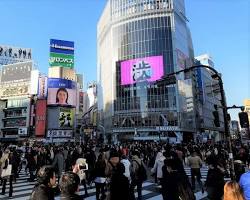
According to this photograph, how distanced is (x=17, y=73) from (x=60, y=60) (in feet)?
40.9

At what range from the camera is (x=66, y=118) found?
76562 mm

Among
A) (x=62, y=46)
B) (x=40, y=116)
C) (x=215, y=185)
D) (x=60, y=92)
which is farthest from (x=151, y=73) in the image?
(x=215, y=185)

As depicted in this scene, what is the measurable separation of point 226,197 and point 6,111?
85913 millimetres

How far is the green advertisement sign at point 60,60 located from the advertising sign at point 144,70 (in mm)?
22131

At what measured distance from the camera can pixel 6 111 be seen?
82.3 meters

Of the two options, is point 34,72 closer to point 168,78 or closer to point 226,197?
point 168,78

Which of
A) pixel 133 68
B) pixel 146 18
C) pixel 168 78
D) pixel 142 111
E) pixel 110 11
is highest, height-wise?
pixel 110 11

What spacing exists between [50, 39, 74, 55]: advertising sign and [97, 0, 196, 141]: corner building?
44.5 feet

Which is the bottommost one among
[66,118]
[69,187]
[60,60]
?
[69,187]

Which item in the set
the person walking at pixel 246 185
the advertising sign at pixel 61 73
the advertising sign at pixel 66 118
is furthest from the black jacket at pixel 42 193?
the advertising sign at pixel 61 73

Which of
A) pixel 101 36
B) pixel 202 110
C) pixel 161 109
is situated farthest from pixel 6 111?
pixel 202 110

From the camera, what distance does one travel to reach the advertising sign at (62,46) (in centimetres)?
8293

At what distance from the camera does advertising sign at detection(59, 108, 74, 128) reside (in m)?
75.2

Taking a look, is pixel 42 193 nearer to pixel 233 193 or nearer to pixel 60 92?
pixel 233 193
